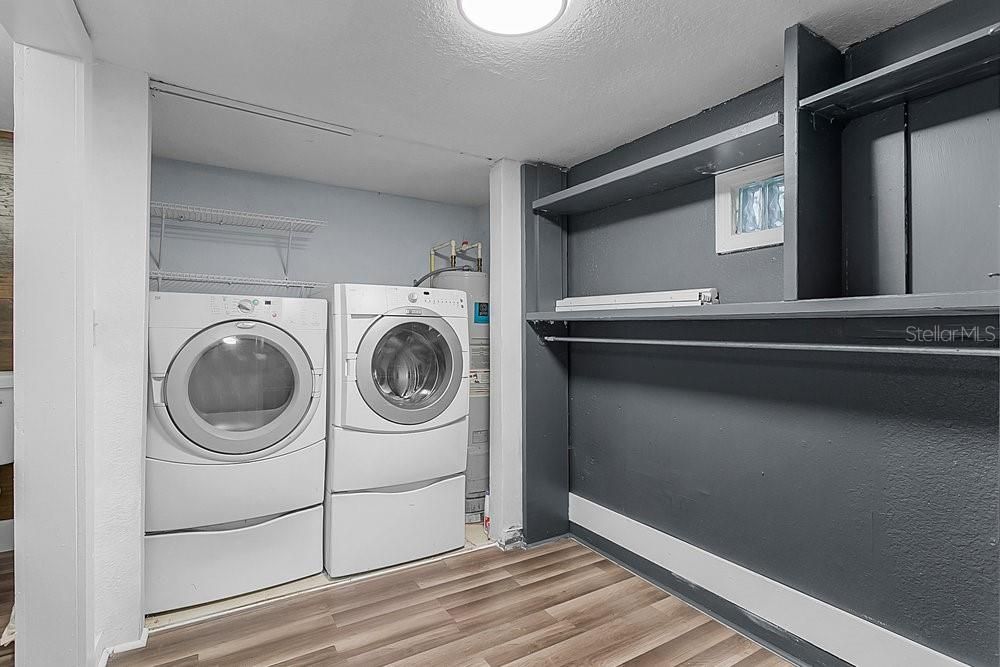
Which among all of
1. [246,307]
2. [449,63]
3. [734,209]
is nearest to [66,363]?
[246,307]

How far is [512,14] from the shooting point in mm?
1458

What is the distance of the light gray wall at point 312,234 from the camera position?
2834 millimetres

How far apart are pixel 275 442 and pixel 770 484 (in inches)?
80.9

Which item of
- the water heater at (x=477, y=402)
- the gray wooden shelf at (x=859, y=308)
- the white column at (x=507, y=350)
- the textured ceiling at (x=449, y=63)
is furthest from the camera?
the water heater at (x=477, y=402)

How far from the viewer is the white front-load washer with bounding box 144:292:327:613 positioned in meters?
1.99

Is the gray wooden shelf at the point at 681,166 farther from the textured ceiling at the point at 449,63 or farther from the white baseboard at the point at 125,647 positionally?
the white baseboard at the point at 125,647

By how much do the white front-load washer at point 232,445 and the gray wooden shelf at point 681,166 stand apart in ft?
4.52

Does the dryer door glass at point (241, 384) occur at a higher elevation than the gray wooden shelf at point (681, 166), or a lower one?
lower

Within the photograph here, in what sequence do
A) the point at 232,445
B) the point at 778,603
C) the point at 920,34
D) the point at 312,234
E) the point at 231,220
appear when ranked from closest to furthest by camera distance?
the point at 920,34
the point at 778,603
the point at 232,445
the point at 231,220
the point at 312,234

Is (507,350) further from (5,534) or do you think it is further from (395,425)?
(5,534)

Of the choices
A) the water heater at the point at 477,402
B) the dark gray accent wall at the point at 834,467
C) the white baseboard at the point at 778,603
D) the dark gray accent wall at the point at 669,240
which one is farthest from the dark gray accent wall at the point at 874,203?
the water heater at the point at 477,402

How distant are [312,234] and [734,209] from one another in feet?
8.08

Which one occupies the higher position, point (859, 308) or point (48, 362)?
point (859, 308)

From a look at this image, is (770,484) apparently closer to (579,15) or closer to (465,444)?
(465,444)
